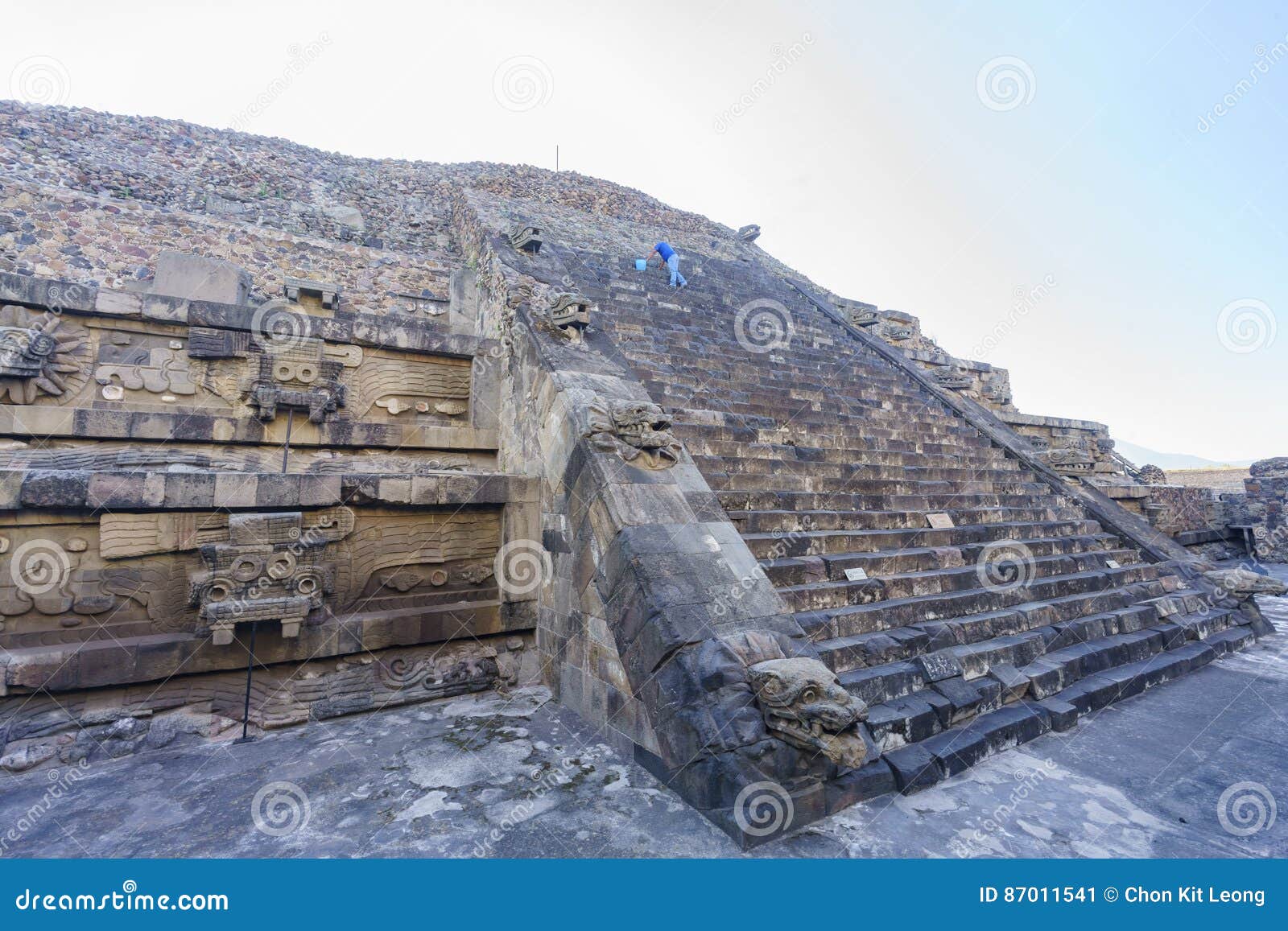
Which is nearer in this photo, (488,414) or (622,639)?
(622,639)

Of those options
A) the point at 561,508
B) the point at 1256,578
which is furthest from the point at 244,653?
the point at 1256,578

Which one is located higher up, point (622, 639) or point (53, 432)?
point (53, 432)

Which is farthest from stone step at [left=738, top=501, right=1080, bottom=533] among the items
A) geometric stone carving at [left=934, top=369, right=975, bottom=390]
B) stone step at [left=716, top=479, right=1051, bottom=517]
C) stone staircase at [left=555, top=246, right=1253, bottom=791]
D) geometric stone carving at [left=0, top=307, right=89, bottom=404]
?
geometric stone carving at [left=0, top=307, right=89, bottom=404]

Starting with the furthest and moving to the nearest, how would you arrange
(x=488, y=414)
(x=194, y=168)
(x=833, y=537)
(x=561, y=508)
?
(x=194, y=168), (x=488, y=414), (x=833, y=537), (x=561, y=508)

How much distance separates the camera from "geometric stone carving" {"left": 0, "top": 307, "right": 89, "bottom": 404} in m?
5.15

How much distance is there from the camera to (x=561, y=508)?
5.23m

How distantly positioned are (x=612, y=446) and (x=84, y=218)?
504 inches

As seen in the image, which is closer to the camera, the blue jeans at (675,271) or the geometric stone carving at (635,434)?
the geometric stone carving at (635,434)

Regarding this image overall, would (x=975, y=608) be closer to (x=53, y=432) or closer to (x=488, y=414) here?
(x=488, y=414)

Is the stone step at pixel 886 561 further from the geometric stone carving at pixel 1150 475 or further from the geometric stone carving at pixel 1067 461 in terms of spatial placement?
the geometric stone carving at pixel 1150 475

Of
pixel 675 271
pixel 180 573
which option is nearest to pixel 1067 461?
pixel 675 271

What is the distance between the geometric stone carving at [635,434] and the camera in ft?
16.1

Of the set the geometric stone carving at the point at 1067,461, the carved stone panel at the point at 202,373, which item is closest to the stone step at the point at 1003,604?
the geometric stone carving at the point at 1067,461

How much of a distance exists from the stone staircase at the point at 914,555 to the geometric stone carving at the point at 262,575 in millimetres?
3777
